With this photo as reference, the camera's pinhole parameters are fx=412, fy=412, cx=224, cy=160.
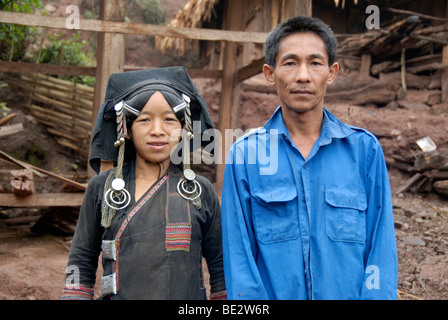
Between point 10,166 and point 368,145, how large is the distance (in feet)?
23.8

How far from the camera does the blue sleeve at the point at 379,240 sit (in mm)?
1640

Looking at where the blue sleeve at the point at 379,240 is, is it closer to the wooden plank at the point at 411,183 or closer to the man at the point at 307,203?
the man at the point at 307,203

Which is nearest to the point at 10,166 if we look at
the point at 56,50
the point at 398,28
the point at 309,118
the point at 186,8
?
the point at 56,50

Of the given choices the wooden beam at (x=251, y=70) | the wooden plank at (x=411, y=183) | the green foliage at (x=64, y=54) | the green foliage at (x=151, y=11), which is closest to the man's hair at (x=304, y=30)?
the wooden beam at (x=251, y=70)

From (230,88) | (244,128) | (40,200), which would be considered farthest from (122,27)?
(244,128)

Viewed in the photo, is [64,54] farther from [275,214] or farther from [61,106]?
[275,214]

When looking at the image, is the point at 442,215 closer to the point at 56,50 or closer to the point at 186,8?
the point at 186,8

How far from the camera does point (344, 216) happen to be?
1.69 metres

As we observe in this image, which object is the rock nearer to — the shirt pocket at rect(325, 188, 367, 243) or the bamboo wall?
the shirt pocket at rect(325, 188, 367, 243)

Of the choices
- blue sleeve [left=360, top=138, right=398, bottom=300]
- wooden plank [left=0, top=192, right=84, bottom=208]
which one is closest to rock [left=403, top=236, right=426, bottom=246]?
blue sleeve [left=360, top=138, right=398, bottom=300]

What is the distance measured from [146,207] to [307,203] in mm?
704
